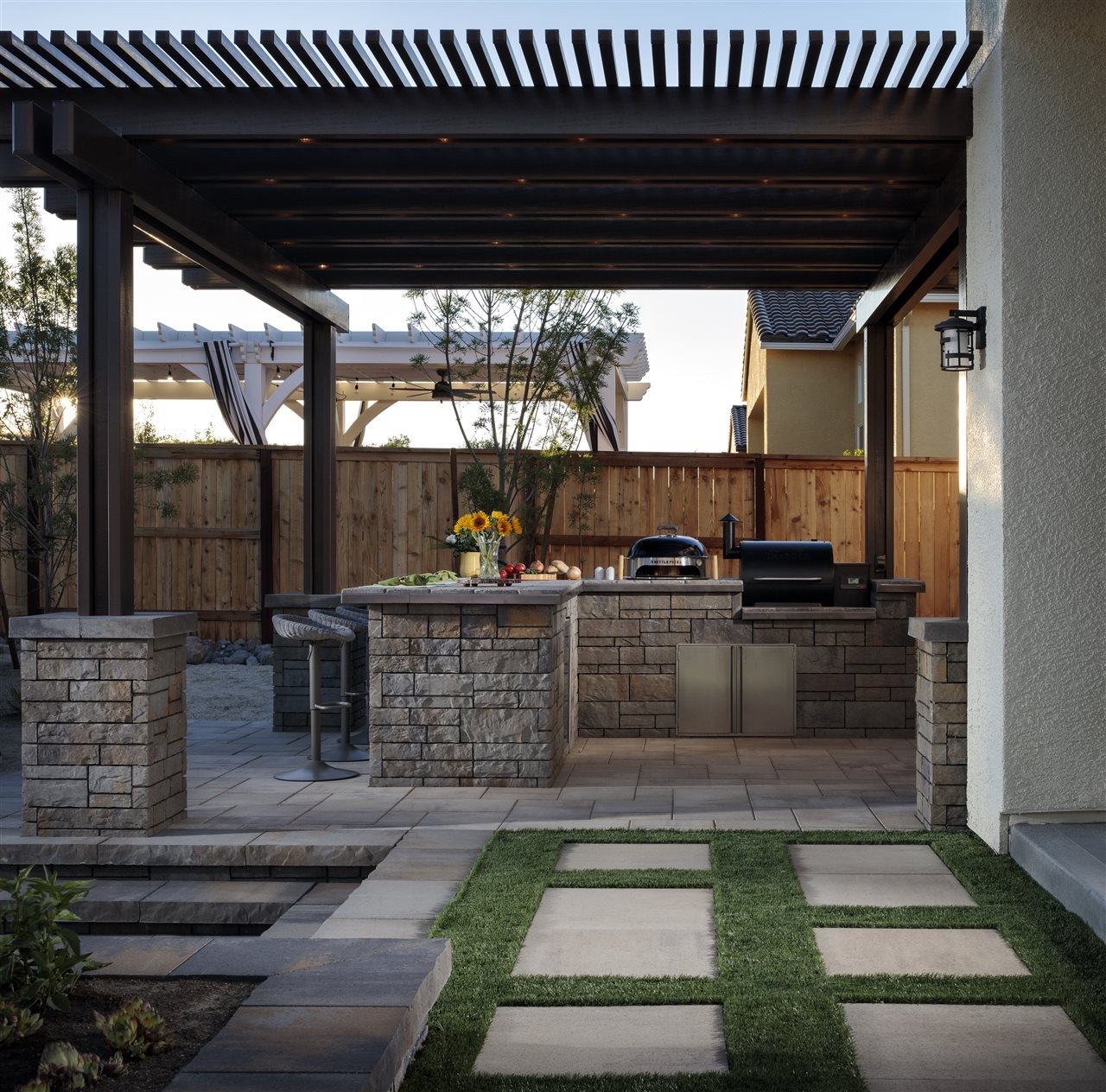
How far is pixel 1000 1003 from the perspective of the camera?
3326 millimetres

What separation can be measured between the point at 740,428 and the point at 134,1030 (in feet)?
74.2

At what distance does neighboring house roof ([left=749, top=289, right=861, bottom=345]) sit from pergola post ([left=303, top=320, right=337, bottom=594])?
8979 millimetres

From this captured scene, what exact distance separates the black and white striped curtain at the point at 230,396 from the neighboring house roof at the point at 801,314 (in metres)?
6.92

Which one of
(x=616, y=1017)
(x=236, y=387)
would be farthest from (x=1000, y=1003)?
(x=236, y=387)

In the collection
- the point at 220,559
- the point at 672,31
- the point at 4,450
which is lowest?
the point at 220,559

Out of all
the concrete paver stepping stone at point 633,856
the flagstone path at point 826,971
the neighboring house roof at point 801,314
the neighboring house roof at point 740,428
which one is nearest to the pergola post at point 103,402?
the concrete paver stepping stone at point 633,856

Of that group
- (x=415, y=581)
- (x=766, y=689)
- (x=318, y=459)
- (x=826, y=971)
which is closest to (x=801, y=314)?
(x=766, y=689)

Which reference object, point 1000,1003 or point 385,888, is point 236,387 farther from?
point 1000,1003

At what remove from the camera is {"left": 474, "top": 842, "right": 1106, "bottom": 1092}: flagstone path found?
291 centimetres

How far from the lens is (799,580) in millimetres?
8438

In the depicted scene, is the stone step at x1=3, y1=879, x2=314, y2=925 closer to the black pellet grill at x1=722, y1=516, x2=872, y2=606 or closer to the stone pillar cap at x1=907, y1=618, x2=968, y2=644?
the stone pillar cap at x1=907, y1=618, x2=968, y2=644

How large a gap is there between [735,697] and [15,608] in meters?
7.21

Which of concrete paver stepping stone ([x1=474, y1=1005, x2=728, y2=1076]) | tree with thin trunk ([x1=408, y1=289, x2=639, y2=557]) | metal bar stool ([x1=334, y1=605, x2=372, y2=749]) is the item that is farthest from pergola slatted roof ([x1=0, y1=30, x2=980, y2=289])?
tree with thin trunk ([x1=408, y1=289, x2=639, y2=557])

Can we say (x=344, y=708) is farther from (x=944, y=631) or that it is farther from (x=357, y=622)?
(x=944, y=631)
